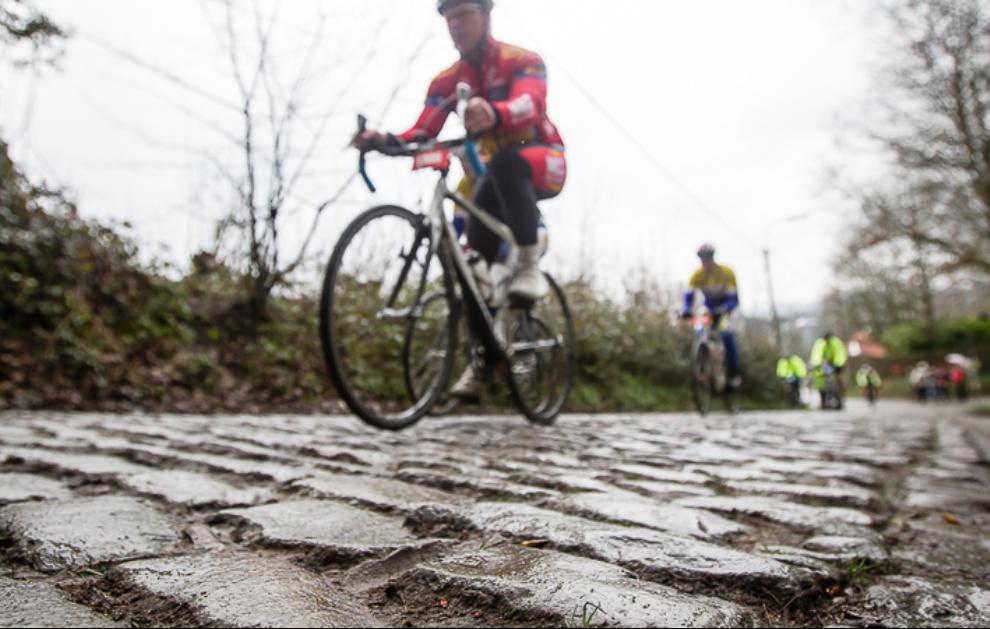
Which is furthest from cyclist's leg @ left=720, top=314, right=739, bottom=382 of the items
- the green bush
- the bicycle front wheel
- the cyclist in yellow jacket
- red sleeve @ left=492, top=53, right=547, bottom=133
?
the green bush

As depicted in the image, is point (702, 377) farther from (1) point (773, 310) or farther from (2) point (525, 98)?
(1) point (773, 310)

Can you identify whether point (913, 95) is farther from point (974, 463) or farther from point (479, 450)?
point (479, 450)

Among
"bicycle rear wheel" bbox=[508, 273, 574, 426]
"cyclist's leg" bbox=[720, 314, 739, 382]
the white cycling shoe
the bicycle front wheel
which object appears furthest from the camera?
"cyclist's leg" bbox=[720, 314, 739, 382]

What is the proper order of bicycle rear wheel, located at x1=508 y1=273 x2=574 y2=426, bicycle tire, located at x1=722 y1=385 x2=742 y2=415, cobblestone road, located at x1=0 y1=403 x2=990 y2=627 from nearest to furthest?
cobblestone road, located at x1=0 y1=403 x2=990 y2=627, bicycle rear wheel, located at x1=508 y1=273 x2=574 y2=426, bicycle tire, located at x1=722 y1=385 x2=742 y2=415

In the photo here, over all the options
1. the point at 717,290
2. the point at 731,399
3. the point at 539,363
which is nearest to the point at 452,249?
the point at 539,363

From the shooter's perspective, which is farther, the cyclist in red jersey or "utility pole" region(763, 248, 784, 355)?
"utility pole" region(763, 248, 784, 355)

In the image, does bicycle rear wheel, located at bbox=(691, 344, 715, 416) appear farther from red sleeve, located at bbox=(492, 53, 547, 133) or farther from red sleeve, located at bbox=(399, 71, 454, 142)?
red sleeve, located at bbox=(399, 71, 454, 142)

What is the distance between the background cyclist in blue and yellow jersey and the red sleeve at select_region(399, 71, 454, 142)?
551 centimetres

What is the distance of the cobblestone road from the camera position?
1.03m

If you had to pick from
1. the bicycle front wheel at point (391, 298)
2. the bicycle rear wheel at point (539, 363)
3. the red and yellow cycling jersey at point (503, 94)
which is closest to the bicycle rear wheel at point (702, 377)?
the bicycle rear wheel at point (539, 363)

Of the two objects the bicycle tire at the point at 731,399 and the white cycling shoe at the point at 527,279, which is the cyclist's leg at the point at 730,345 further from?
the white cycling shoe at the point at 527,279

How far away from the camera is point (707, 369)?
30.1 ft

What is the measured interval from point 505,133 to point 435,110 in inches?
13.6

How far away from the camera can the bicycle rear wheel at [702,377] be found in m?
8.73
